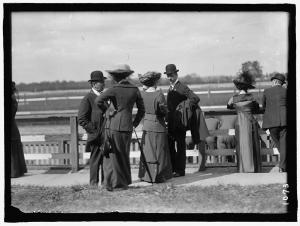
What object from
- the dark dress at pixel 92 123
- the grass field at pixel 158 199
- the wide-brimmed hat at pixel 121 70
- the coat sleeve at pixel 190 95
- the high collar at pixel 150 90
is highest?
the wide-brimmed hat at pixel 121 70

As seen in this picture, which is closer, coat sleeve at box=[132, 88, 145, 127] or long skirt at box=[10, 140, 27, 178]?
coat sleeve at box=[132, 88, 145, 127]

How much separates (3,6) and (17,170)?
3.42 metres

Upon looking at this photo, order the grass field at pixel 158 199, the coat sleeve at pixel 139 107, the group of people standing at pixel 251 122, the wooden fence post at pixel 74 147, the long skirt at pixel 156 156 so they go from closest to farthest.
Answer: the grass field at pixel 158 199, the coat sleeve at pixel 139 107, the long skirt at pixel 156 156, the group of people standing at pixel 251 122, the wooden fence post at pixel 74 147

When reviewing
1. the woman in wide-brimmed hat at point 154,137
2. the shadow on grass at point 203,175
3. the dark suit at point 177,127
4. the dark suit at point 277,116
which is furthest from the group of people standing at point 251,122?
the woman in wide-brimmed hat at point 154,137

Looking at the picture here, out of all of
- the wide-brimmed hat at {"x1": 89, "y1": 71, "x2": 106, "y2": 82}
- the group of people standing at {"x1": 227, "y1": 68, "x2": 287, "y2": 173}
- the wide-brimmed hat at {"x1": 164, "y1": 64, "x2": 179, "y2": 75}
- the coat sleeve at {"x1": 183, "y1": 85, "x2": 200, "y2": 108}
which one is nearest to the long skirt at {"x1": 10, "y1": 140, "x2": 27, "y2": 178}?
the wide-brimmed hat at {"x1": 89, "y1": 71, "x2": 106, "y2": 82}

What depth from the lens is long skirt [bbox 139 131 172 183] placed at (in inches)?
421

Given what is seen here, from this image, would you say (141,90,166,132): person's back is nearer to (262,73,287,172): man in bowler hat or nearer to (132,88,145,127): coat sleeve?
(132,88,145,127): coat sleeve

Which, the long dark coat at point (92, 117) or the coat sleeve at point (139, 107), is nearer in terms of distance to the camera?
the coat sleeve at point (139, 107)

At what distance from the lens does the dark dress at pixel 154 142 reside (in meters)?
10.7

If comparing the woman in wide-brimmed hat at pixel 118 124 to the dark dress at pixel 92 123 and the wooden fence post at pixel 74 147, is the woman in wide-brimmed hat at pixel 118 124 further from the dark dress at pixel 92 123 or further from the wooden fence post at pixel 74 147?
the wooden fence post at pixel 74 147

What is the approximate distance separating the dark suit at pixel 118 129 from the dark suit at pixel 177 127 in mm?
1123

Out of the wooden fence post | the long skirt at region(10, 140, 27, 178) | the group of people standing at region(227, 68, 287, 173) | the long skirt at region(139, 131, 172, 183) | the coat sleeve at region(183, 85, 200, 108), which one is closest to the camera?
the long skirt at region(139, 131, 172, 183)

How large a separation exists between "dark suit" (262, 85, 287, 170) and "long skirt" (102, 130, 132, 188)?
2911mm

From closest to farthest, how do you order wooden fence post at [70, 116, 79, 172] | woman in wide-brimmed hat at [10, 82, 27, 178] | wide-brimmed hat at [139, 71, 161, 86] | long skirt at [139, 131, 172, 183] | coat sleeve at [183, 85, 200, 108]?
1. wide-brimmed hat at [139, 71, 161, 86]
2. long skirt at [139, 131, 172, 183]
3. coat sleeve at [183, 85, 200, 108]
4. woman in wide-brimmed hat at [10, 82, 27, 178]
5. wooden fence post at [70, 116, 79, 172]
